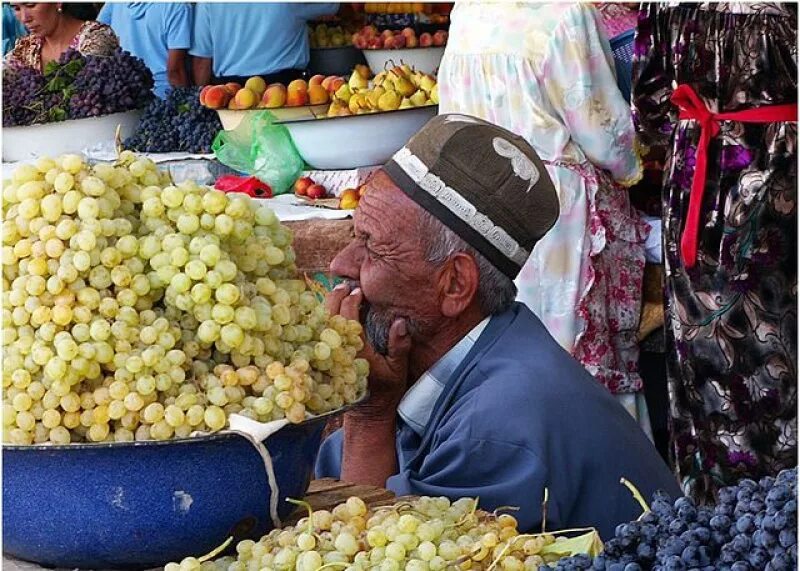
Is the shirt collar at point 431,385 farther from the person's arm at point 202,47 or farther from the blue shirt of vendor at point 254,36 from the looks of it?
the person's arm at point 202,47

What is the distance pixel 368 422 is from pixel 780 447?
1.78 metres

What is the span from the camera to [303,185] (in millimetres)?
4422

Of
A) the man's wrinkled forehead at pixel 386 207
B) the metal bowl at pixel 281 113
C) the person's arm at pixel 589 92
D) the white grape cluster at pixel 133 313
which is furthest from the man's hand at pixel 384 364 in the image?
the metal bowl at pixel 281 113

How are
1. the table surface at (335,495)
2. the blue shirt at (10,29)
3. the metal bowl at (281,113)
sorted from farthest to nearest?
the blue shirt at (10,29) → the metal bowl at (281,113) → the table surface at (335,495)

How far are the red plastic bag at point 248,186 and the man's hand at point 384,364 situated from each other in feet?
6.95

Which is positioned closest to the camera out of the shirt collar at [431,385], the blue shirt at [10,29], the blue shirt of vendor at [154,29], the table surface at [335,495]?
the table surface at [335,495]

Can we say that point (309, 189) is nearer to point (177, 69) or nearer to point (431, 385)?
point (431, 385)

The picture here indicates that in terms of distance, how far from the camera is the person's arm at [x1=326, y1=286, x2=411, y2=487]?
2.28 m

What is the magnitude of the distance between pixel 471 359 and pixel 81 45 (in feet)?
14.8

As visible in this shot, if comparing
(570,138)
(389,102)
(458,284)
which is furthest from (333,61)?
(458,284)

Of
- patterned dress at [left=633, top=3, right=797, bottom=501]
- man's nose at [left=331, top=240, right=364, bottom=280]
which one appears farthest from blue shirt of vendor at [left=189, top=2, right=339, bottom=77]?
man's nose at [left=331, top=240, right=364, bottom=280]

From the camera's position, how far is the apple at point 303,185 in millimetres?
4406

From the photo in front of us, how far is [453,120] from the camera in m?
2.21

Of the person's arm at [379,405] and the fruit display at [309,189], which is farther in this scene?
the fruit display at [309,189]
